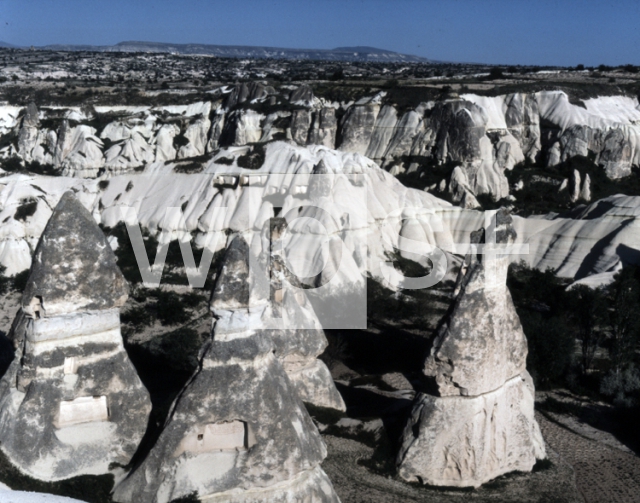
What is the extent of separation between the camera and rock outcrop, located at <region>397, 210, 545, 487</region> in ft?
38.3

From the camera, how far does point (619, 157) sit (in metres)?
47.9

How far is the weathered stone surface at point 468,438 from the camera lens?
11883mm

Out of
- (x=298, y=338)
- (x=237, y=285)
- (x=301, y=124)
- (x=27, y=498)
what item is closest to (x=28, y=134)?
(x=301, y=124)

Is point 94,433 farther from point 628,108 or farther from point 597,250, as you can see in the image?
point 628,108

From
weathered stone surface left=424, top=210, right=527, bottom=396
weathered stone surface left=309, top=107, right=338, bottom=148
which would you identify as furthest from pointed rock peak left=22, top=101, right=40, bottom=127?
weathered stone surface left=424, top=210, right=527, bottom=396

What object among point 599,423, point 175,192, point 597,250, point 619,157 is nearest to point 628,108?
point 619,157

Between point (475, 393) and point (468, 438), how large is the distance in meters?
0.74

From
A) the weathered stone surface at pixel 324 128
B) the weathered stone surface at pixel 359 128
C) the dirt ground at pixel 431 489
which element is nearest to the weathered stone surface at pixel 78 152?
the weathered stone surface at pixel 324 128

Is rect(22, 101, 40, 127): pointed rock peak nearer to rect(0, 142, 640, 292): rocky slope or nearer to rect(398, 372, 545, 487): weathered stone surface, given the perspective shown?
rect(0, 142, 640, 292): rocky slope

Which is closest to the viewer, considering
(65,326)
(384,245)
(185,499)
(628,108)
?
(185,499)

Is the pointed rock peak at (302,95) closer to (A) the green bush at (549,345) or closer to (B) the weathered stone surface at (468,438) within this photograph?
(A) the green bush at (549,345)

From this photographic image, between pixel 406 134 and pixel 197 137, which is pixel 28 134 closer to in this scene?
pixel 197 137

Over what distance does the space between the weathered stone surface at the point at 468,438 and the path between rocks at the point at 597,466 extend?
4.18 feet

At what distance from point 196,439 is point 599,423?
10028mm
